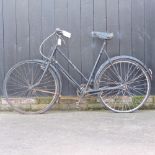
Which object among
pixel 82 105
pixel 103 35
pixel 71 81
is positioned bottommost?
pixel 82 105

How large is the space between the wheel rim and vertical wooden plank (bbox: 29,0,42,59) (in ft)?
3.67

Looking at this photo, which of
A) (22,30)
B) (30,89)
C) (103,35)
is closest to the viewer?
(103,35)

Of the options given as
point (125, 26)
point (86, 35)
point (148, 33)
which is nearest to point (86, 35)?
point (86, 35)

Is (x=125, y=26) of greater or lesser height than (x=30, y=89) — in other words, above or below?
above

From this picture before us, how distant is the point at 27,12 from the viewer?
25.6ft

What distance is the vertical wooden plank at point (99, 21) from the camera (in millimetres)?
7789

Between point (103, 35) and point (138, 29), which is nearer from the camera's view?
point (103, 35)

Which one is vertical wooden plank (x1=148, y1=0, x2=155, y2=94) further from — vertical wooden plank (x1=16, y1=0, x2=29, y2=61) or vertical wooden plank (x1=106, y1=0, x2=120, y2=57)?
vertical wooden plank (x1=16, y1=0, x2=29, y2=61)

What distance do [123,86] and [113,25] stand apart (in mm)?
953

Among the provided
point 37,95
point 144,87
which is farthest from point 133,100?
point 37,95

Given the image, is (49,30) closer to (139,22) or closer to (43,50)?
(43,50)

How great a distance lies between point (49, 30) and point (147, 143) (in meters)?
2.65

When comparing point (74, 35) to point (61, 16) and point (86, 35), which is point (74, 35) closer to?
point (86, 35)

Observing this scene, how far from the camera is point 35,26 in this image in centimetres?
780
